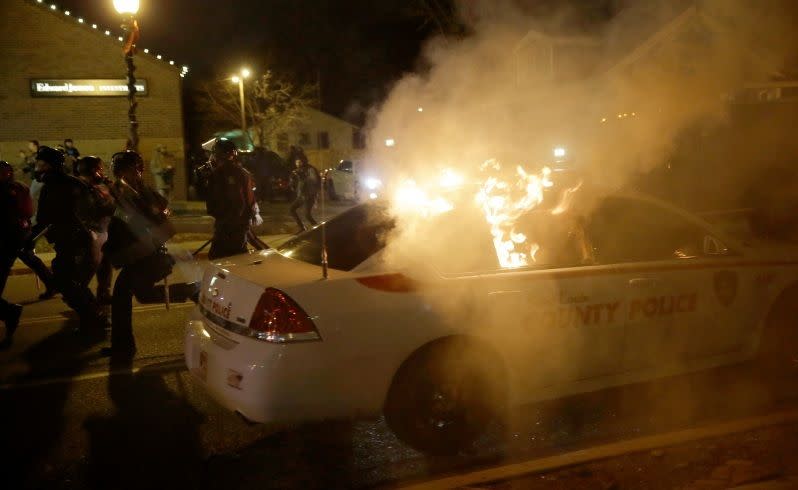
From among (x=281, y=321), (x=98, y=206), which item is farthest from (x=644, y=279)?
(x=98, y=206)

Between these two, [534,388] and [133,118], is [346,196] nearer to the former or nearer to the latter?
[133,118]

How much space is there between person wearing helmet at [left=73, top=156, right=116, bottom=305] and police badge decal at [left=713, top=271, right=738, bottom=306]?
469 cm

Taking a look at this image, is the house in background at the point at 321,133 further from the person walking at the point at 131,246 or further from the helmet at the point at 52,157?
the person walking at the point at 131,246

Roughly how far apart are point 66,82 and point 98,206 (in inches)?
690

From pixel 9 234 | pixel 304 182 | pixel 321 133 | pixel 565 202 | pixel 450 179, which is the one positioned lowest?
pixel 9 234

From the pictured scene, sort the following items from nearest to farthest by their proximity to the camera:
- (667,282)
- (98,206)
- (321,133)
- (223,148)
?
(667,282) → (223,148) → (98,206) → (321,133)

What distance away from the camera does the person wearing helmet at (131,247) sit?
542 cm

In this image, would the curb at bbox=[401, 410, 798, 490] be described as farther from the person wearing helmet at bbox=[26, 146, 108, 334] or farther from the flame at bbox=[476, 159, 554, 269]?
the person wearing helmet at bbox=[26, 146, 108, 334]

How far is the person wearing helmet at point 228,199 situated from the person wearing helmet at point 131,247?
2.07ft

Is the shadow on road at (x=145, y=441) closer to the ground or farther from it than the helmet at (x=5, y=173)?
closer to the ground

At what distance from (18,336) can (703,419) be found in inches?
219

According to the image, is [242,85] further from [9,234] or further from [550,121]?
[9,234]

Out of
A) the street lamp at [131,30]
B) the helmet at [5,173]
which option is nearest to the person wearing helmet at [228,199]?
the helmet at [5,173]

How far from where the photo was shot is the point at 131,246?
5430 millimetres
